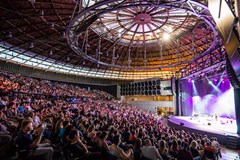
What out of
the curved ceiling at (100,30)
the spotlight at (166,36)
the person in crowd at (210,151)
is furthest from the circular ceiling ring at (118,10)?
the person in crowd at (210,151)

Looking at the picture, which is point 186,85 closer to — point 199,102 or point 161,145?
point 199,102

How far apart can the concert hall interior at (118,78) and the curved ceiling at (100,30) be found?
0.35 feet

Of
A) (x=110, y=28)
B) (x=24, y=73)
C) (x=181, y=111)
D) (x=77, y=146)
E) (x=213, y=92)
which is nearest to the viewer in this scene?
(x=77, y=146)

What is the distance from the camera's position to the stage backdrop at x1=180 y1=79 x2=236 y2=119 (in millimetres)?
19594

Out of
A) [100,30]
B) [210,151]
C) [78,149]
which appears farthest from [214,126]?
[100,30]

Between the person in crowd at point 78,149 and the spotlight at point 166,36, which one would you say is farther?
the spotlight at point 166,36

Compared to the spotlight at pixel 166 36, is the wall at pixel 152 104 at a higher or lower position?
lower

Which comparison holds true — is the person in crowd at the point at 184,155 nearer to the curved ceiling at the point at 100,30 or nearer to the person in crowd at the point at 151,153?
the person in crowd at the point at 151,153

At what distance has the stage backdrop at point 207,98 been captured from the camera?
64.3ft

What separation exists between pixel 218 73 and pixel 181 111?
898 cm

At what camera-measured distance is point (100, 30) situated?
1820 centimetres

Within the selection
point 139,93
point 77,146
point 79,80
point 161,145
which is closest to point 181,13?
point 161,145

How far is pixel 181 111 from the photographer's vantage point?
926 inches

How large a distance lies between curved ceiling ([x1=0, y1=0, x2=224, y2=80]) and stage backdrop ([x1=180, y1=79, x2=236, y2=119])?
4.74 meters
